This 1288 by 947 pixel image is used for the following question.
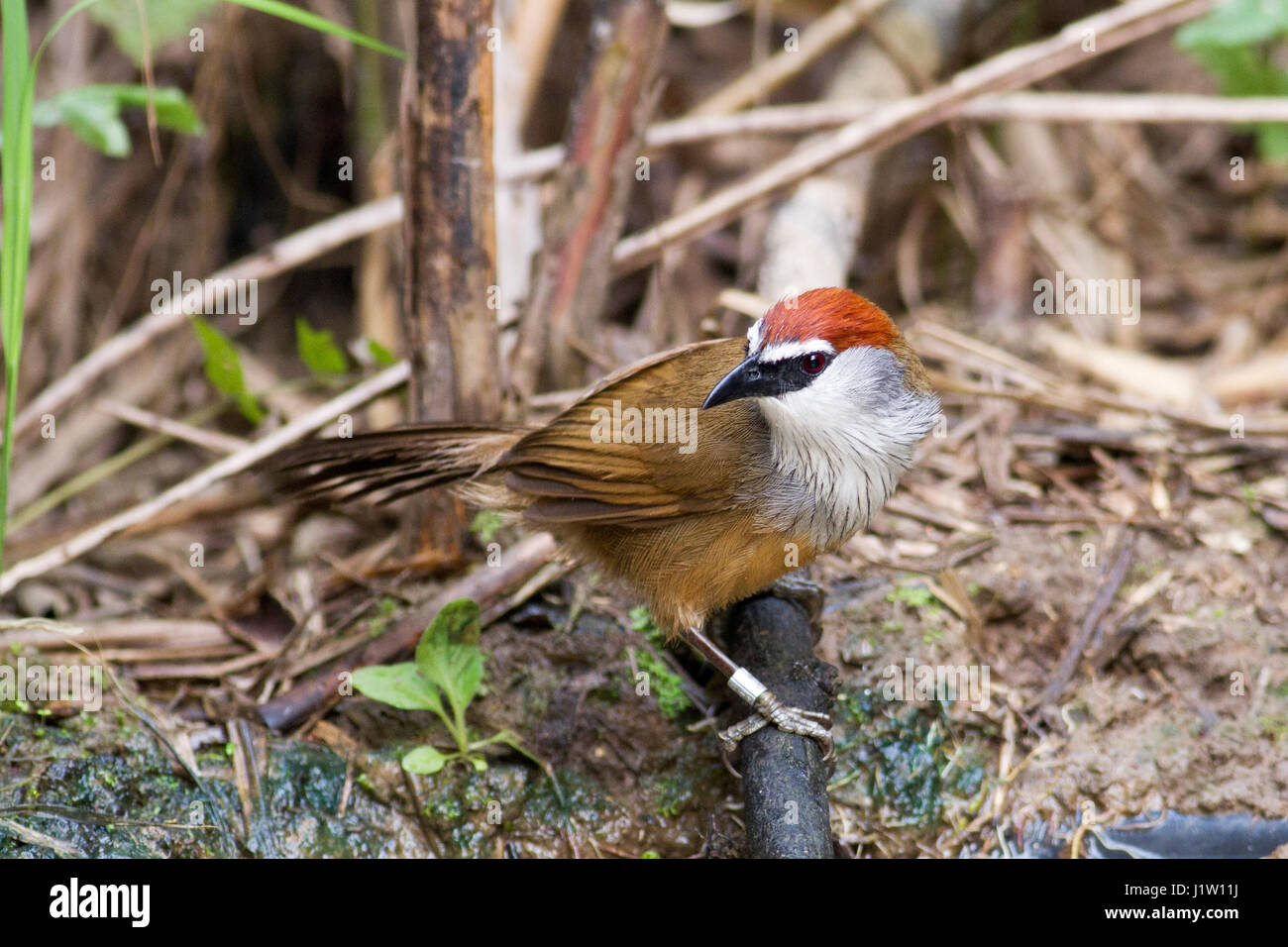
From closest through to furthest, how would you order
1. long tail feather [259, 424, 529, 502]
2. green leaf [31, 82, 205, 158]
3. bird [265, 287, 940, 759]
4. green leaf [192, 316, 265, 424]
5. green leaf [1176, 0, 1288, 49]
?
bird [265, 287, 940, 759]
long tail feather [259, 424, 529, 502]
green leaf [31, 82, 205, 158]
green leaf [192, 316, 265, 424]
green leaf [1176, 0, 1288, 49]

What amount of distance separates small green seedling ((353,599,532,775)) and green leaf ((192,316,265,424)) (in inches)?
52.5

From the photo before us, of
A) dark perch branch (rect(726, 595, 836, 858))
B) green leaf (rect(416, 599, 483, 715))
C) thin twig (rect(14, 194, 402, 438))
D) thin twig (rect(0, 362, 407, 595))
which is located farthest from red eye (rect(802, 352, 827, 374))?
thin twig (rect(14, 194, 402, 438))

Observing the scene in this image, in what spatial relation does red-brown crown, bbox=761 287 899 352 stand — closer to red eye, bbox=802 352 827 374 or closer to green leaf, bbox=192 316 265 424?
red eye, bbox=802 352 827 374

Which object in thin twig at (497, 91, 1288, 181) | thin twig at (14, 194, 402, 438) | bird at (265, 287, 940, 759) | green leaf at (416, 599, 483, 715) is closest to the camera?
bird at (265, 287, 940, 759)

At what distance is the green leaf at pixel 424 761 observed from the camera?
2.97 m

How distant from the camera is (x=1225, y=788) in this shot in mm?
3062

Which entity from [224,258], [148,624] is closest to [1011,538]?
[148,624]

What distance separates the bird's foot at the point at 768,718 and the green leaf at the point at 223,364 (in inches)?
80.1

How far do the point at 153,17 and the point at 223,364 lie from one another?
5.15ft

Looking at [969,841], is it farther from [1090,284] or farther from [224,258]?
[224,258]

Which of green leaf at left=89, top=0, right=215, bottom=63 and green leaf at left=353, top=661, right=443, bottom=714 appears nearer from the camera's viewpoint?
green leaf at left=353, top=661, right=443, bottom=714

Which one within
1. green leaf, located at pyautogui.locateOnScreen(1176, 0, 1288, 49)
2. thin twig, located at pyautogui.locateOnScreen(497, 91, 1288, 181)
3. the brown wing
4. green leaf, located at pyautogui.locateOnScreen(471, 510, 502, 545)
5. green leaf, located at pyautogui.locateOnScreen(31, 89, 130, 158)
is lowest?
green leaf, located at pyautogui.locateOnScreen(471, 510, 502, 545)

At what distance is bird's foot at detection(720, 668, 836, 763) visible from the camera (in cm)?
279
